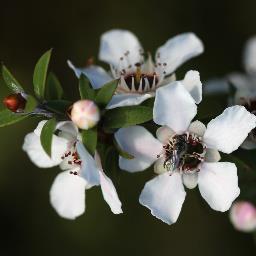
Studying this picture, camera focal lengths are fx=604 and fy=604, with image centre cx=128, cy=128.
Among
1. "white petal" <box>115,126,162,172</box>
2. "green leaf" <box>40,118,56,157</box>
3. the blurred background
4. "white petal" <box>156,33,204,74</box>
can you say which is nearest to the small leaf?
"white petal" <box>115,126,162,172</box>

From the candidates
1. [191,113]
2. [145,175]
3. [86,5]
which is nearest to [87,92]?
[191,113]

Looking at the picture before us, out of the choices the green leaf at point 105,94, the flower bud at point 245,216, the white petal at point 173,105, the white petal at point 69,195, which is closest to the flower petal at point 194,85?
the white petal at point 173,105

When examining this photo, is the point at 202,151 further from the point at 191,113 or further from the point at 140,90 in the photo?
the point at 140,90

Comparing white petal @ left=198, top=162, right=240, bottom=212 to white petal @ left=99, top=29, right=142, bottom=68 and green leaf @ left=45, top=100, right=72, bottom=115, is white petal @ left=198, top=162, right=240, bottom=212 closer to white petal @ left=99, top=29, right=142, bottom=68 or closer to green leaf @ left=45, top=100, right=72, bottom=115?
green leaf @ left=45, top=100, right=72, bottom=115

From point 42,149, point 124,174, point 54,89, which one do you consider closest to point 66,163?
point 42,149

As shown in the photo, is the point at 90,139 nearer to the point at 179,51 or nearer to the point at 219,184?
the point at 219,184

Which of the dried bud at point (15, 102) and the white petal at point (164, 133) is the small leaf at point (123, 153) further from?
the dried bud at point (15, 102)
